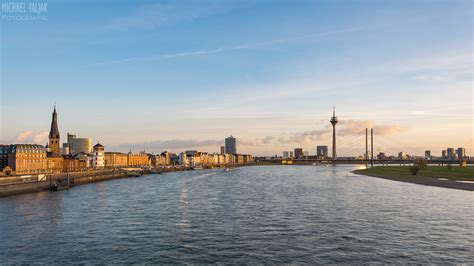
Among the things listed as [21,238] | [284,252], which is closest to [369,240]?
[284,252]

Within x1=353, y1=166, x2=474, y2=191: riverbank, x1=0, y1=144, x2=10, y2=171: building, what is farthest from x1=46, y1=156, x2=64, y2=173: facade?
x1=353, y1=166, x2=474, y2=191: riverbank

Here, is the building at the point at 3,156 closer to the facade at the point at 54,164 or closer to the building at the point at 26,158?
the building at the point at 26,158

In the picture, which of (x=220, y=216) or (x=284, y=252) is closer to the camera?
(x=284, y=252)

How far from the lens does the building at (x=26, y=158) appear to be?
152000 mm

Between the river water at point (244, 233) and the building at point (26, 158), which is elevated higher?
the building at point (26, 158)

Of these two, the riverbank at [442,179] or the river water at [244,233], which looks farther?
the riverbank at [442,179]

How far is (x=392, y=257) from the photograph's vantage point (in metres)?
29.8

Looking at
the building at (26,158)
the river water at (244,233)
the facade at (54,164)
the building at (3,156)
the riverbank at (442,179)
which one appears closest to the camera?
the river water at (244,233)

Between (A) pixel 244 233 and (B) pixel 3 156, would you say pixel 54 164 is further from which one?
(A) pixel 244 233

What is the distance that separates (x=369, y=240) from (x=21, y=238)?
1389 inches

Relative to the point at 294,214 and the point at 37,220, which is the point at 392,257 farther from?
the point at 37,220

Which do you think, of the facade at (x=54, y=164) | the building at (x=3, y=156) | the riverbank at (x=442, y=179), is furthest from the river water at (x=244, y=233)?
the facade at (x=54, y=164)

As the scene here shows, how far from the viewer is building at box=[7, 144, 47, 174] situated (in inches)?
5984

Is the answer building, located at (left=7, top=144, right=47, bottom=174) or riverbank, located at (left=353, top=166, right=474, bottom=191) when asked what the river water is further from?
building, located at (left=7, top=144, right=47, bottom=174)
